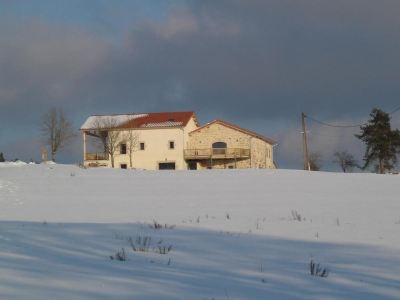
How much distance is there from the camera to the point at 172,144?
64.8 m

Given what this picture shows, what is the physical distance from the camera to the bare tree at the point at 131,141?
64.1 meters

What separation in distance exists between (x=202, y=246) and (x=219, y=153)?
56489mm

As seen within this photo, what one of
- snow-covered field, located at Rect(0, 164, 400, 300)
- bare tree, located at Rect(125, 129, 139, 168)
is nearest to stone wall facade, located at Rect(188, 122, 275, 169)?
bare tree, located at Rect(125, 129, 139, 168)

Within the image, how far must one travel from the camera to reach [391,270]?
616 cm

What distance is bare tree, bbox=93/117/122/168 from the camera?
63250 mm

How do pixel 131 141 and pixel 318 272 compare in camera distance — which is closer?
pixel 318 272

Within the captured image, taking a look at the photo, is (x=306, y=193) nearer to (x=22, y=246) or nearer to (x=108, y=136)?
(x=22, y=246)

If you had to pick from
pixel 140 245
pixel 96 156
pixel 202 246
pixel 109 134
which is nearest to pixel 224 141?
pixel 109 134

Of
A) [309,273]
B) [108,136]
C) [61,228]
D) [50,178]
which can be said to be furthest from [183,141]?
[309,273]

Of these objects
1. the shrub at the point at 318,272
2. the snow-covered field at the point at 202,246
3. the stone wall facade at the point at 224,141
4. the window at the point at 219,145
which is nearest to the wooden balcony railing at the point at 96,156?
the stone wall facade at the point at 224,141

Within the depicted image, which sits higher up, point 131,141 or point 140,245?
point 131,141

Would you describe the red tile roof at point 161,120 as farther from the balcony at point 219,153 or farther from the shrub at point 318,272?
the shrub at point 318,272

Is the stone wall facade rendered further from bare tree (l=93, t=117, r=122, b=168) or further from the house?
bare tree (l=93, t=117, r=122, b=168)

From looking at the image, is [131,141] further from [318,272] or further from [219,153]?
[318,272]
